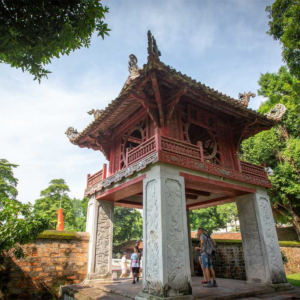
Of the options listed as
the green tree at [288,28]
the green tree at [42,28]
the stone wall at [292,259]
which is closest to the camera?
the green tree at [42,28]

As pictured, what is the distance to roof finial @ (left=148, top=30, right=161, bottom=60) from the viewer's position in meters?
6.04

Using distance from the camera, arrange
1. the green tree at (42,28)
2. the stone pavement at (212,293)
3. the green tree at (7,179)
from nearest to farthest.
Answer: the green tree at (42,28), the stone pavement at (212,293), the green tree at (7,179)

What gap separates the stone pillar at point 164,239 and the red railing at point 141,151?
0.66 meters

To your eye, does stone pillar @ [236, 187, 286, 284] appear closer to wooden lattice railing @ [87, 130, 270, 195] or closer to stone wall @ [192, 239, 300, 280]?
wooden lattice railing @ [87, 130, 270, 195]

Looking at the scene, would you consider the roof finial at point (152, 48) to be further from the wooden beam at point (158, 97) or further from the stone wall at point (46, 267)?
the stone wall at point (46, 267)

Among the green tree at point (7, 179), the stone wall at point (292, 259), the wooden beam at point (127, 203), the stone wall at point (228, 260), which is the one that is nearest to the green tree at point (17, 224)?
the wooden beam at point (127, 203)

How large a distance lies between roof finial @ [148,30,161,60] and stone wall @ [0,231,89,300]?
23.1ft

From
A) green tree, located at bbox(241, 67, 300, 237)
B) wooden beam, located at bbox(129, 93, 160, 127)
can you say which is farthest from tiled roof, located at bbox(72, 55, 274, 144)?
green tree, located at bbox(241, 67, 300, 237)

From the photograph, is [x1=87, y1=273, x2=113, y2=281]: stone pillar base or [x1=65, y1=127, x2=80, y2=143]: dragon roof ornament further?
[x1=65, y1=127, x2=80, y2=143]: dragon roof ornament

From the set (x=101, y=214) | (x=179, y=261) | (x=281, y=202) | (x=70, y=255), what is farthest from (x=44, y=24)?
(x=281, y=202)

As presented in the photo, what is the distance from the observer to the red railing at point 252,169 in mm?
8663

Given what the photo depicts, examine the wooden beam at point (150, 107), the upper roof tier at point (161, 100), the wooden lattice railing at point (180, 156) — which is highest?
the upper roof tier at point (161, 100)

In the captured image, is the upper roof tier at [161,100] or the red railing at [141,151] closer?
the upper roof tier at [161,100]

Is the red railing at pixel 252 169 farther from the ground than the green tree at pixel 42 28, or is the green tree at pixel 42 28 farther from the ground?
the green tree at pixel 42 28
